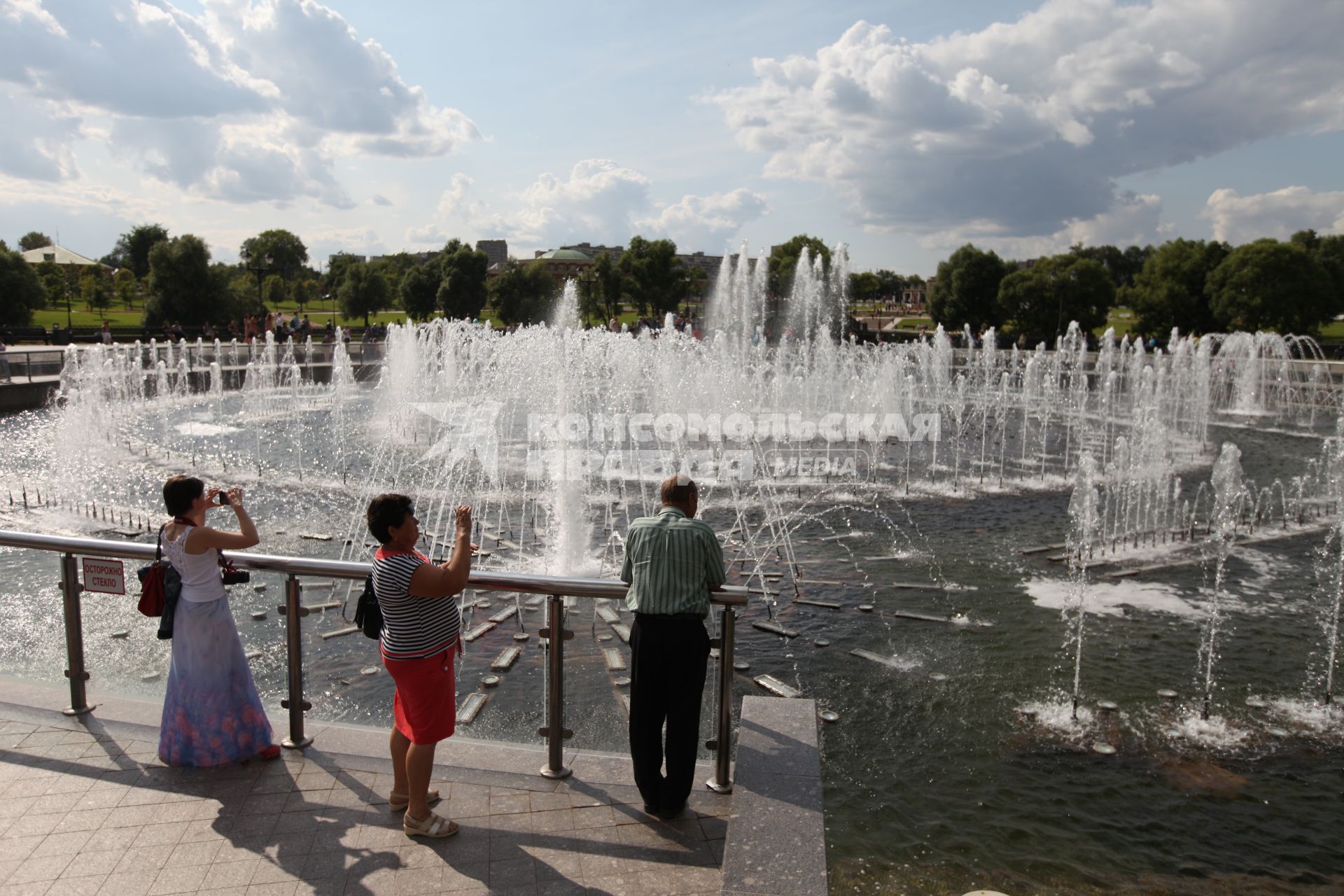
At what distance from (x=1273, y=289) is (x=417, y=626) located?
2015 inches

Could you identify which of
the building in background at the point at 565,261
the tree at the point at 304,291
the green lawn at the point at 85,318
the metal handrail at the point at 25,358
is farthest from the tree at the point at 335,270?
the metal handrail at the point at 25,358

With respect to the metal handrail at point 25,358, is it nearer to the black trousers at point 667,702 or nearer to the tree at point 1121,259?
the black trousers at point 667,702

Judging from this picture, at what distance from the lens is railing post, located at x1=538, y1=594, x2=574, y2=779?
14.1ft

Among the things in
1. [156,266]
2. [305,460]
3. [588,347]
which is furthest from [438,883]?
[156,266]

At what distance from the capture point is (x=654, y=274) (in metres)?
74.0

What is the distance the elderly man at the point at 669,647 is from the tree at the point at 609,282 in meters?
72.2

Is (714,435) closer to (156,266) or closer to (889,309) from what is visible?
(156,266)

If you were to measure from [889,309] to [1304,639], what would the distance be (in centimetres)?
12783

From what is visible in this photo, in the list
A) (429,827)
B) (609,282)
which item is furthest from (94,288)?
(429,827)

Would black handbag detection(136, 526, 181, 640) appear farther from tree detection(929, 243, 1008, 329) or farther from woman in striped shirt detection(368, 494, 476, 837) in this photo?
tree detection(929, 243, 1008, 329)

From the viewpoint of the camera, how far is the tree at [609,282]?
76125 mm

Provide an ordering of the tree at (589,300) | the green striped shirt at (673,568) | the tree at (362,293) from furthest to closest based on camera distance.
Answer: the tree at (589,300) → the tree at (362,293) → the green striped shirt at (673,568)

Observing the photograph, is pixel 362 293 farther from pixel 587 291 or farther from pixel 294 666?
pixel 294 666

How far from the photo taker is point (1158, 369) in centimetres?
2933
